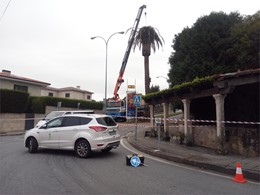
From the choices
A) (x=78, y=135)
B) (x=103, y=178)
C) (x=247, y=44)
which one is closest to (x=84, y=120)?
(x=78, y=135)

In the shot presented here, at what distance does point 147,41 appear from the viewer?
113 feet

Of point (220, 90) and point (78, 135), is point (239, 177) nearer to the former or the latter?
point (220, 90)

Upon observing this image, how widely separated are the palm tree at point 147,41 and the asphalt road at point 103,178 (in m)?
26.0

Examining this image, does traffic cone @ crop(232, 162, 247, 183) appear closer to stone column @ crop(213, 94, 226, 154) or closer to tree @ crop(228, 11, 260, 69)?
stone column @ crop(213, 94, 226, 154)

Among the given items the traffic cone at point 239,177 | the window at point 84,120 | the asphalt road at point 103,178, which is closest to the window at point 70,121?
the window at point 84,120

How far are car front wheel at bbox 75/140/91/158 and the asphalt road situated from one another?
0.85 ft

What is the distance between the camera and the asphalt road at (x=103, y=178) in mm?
5574

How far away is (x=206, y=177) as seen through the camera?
6.94 m

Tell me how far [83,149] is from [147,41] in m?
27.3

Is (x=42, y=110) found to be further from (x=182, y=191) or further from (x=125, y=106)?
(x=182, y=191)

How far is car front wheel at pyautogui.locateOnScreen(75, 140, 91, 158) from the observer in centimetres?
927

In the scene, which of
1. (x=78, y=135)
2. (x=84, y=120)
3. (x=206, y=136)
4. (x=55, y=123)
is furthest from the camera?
(x=206, y=136)

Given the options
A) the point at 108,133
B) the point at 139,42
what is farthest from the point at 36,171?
the point at 139,42

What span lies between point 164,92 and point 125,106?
1910cm
